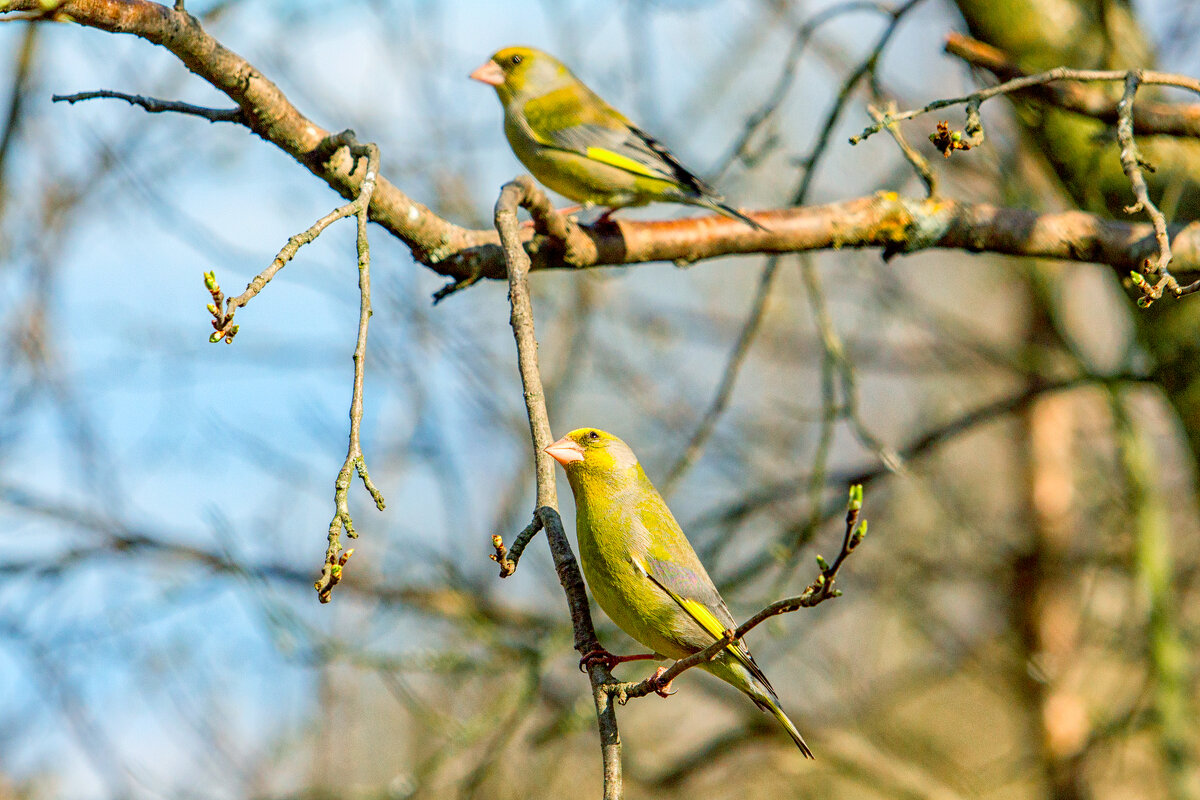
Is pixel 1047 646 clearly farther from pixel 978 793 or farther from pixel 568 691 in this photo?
pixel 568 691

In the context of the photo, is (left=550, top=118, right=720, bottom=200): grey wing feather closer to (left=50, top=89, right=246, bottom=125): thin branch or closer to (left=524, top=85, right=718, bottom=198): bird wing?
(left=524, top=85, right=718, bottom=198): bird wing

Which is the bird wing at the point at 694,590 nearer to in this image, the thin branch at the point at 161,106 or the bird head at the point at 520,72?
the thin branch at the point at 161,106

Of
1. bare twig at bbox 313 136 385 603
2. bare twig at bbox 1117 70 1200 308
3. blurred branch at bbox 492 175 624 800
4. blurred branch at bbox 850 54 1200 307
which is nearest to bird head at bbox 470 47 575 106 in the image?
blurred branch at bbox 492 175 624 800

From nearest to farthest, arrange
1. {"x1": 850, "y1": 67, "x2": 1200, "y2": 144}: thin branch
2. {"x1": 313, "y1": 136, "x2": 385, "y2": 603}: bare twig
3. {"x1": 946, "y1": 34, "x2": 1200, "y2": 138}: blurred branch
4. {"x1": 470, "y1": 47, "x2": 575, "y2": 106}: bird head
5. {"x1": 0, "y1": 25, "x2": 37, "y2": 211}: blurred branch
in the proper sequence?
{"x1": 313, "y1": 136, "x2": 385, "y2": 603}: bare twig → {"x1": 850, "y1": 67, "x2": 1200, "y2": 144}: thin branch → {"x1": 946, "y1": 34, "x2": 1200, "y2": 138}: blurred branch → {"x1": 0, "y1": 25, "x2": 37, "y2": 211}: blurred branch → {"x1": 470, "y1": 47, "x2": 575, "y2": 106}: bird head

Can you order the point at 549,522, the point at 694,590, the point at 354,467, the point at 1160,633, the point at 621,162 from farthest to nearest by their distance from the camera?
the point at 1160,633
the point at 621,162
the point at 694,590
the point at 549,522
the point at 354,467

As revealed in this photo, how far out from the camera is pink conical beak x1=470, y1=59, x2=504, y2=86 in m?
5.54

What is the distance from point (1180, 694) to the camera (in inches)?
203

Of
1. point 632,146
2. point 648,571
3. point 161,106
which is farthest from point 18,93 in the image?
point 648,571

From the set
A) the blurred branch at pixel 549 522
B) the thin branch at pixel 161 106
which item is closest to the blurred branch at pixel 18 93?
the thin branch at pixel 161 106

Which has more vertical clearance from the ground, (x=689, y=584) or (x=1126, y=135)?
(x=1126, y=135)

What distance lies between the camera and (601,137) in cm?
480

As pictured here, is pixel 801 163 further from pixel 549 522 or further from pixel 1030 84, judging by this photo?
pixel 549 522

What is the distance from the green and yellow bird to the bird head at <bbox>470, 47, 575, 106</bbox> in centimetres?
264

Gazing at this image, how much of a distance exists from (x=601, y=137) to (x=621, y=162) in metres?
0.24
